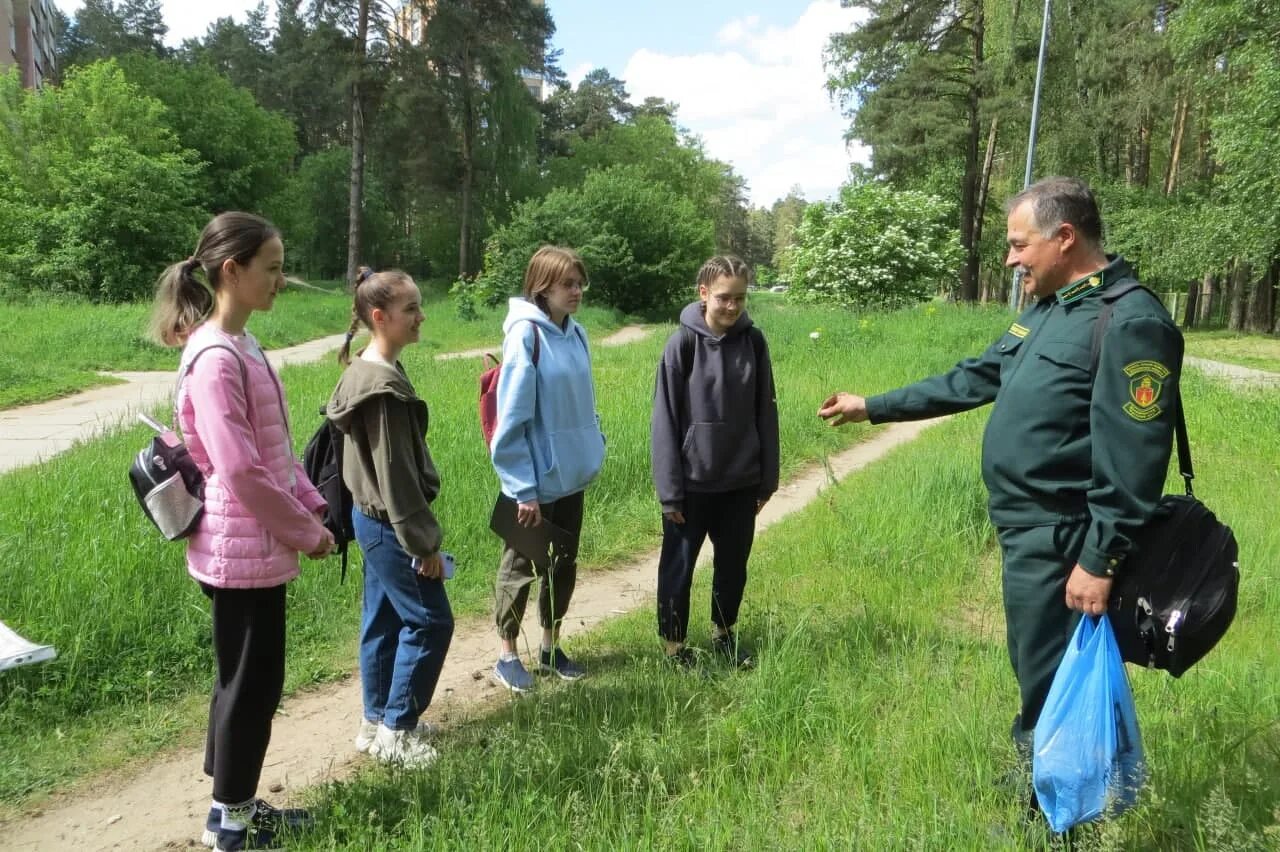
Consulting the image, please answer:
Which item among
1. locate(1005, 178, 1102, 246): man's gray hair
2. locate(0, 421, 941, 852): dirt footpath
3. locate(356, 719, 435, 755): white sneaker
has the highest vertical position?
locate(1005, 178, 1102, 246): man's gray hair

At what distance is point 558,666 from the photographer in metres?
4.05

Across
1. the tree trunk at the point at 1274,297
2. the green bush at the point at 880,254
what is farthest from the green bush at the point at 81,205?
the tree trunk at the point at 1274,297

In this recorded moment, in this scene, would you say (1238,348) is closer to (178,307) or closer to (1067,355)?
(1067,355)

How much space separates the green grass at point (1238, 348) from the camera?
20.2 metres

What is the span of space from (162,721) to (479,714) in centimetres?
132

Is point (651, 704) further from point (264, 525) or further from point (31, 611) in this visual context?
point (31, 611)

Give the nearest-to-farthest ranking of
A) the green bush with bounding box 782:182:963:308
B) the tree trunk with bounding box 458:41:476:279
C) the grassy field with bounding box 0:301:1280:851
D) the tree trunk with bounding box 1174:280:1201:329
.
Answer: the grassy field with bounding box 0:301:1280:851 < the green bush with bounding box 782:182:963:308 < the tree trunk with bounding box 1174:280:1201:329 < the tree trunk with bounding box 458:41:476:279

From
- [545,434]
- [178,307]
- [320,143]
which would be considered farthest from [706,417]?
[320,143]

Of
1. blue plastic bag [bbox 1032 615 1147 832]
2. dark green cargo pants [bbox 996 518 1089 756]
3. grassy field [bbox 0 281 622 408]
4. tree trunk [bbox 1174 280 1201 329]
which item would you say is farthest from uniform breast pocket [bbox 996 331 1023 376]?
tree trunk [bbox 1174 280 1201 329]

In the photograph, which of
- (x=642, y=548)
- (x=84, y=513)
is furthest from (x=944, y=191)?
(x=84, y=513)

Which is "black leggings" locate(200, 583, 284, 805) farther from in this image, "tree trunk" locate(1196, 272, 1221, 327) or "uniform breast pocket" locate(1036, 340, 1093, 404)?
"tree trunk" locate(1196, 272, 1221, 327)

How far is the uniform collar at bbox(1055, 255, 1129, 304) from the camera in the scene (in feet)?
8.03

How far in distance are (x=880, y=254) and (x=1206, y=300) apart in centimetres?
2061

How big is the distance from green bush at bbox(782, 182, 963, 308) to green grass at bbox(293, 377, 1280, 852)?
20.9 metres
